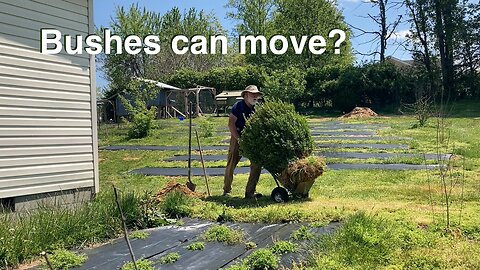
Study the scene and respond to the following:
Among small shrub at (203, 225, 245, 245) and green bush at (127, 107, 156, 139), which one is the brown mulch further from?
green bush at (127, 107, 156, 139)

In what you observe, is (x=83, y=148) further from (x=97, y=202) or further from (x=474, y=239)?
(x=474, y=239)

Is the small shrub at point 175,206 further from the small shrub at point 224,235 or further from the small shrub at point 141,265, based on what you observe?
the small shrub at point 141,265

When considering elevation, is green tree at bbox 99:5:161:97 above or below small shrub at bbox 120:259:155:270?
above

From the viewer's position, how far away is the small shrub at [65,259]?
11.6 feet

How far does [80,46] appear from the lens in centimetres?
636

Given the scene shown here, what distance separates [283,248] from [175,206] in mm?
2052

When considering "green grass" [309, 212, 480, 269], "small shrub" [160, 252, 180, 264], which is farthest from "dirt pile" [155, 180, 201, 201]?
"green grass" [309, 212, 480, 269]

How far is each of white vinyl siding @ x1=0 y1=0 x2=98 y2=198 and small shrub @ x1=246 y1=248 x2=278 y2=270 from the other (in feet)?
11.2

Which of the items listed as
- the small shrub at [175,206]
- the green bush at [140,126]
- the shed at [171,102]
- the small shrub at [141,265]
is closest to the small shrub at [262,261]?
the small shrub at [141,265]

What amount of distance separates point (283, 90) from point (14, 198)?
21863 millimetres

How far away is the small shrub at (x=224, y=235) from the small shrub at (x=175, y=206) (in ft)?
3.34

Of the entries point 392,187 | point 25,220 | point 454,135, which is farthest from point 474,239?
point 454,135

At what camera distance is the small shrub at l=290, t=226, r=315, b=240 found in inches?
161

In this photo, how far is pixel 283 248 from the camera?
372cm
